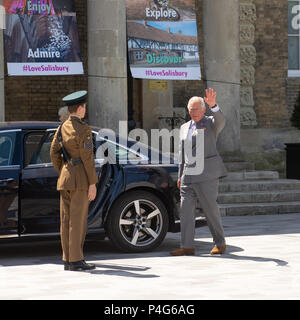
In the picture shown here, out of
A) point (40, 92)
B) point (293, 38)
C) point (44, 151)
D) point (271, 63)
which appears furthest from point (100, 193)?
point (293, 38)

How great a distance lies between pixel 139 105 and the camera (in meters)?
23.0

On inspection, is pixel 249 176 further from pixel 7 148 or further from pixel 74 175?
pixel 74 175

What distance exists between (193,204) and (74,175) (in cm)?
193

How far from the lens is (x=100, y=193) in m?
10.6

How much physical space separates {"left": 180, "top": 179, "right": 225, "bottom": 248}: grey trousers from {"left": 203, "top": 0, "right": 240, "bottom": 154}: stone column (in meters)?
7.71

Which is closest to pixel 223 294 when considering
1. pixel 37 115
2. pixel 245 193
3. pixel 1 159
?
pixel 1 159

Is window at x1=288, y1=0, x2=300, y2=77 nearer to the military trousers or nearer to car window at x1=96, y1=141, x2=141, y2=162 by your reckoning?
car window at x1=96, y1=141, x2=141, y2=162

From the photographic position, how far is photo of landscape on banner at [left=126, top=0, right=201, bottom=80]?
57.2 feet

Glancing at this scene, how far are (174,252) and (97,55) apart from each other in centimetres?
698

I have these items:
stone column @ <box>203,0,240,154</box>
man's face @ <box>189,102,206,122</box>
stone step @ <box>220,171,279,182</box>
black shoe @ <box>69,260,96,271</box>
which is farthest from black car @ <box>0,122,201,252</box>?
stone column @ <box>203,0,240,154</box>

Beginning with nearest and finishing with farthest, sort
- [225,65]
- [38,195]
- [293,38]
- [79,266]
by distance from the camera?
[79,266] < [38,195] < [225,65] < [293,38]

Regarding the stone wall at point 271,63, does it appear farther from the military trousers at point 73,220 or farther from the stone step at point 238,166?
the military trousers at point 73,220

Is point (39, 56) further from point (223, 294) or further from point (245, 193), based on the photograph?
point (223, 294)

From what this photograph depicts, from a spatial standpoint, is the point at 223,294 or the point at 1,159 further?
the point at 1,159
